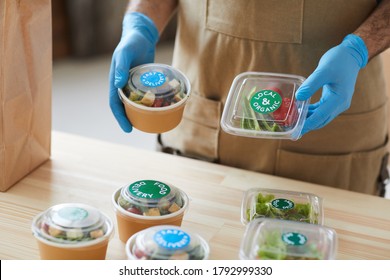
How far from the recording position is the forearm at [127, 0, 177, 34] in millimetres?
1722

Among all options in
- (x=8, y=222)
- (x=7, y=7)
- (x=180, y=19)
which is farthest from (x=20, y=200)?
(x=180, y=19)

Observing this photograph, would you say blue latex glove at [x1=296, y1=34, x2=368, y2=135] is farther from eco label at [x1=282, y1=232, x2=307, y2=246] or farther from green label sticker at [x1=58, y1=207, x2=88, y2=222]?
green label sticker at [x1=58, y1=207, x2=88, y2=222]

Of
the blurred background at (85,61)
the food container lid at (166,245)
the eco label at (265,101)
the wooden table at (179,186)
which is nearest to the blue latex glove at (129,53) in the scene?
the wooden table at (179,186)

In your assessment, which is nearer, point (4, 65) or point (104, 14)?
point (4, 65)

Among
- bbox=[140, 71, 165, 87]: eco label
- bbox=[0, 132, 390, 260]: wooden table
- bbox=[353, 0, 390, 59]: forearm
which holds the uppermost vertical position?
bbox=[353, 0, 390, 59]: forearm

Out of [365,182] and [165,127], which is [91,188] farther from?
[365,182]

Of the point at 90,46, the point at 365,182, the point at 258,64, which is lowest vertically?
the point at 90,46

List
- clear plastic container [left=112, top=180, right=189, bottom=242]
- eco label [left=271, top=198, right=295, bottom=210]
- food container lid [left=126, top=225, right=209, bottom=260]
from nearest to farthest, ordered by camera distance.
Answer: food container lid [left=126, top=225, right=209, bottom=260] < clear plastic container [left=112, top=180, right=189, bottom=242] < eco label [left=271, top=198, right=295, bottom=210]

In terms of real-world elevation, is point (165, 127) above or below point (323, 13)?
below

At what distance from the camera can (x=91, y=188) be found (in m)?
1.51

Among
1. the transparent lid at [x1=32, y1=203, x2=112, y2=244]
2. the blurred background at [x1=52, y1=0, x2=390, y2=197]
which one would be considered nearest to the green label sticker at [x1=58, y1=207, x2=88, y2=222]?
the transparent lid at [x1=32, y1=203, x2=112, y2=244]

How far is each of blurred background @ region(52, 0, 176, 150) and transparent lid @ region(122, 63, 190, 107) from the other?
6.74 ft

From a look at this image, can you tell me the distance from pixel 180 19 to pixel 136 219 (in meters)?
0.67

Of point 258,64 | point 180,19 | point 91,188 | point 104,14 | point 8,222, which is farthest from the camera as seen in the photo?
point 104,14
